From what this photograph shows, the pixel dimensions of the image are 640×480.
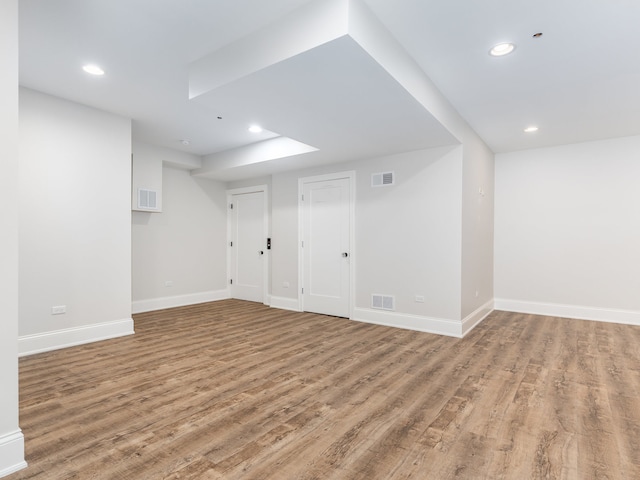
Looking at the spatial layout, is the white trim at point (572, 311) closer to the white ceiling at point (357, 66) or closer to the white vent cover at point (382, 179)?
the white ceiling at point (357, 66)

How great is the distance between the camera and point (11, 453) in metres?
1.70

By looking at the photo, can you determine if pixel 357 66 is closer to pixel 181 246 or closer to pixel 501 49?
pixel 501 49

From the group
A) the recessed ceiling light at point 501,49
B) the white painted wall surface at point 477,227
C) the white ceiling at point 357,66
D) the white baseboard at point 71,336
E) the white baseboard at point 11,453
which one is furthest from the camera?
the white painted wall surface at point 477,227

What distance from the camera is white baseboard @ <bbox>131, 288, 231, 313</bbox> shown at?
5617 millimetres

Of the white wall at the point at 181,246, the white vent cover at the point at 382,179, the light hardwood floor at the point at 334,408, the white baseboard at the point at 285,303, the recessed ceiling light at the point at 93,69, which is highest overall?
the recessed ceiling light at the point at 93,69

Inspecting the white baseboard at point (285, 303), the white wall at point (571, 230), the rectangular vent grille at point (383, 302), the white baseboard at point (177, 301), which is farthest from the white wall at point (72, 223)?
the white wall at point (571, 230)

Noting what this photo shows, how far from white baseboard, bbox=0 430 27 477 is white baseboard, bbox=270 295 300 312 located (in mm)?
4290

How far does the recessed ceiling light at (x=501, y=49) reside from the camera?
2.65 metres

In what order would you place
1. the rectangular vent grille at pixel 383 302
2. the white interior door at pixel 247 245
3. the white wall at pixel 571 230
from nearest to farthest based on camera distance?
the rectangular vent grille at pixel 383 302 → the white wall at pixel 571 230 → the white interior door at pixel 247 245

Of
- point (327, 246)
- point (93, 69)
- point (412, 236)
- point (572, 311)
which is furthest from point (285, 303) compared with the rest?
point (572, 311)

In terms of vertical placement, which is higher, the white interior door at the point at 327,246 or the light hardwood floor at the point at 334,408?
the white interior door at the point at 327,246

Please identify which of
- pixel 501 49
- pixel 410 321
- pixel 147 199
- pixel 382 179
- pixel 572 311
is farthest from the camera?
pixel 147 199

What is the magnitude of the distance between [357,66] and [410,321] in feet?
11.2

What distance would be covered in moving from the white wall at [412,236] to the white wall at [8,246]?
13.2 feet
